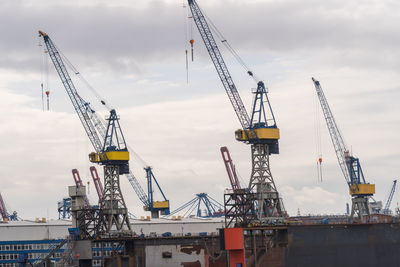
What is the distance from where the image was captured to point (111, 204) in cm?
17375

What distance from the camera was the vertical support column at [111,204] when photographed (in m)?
173

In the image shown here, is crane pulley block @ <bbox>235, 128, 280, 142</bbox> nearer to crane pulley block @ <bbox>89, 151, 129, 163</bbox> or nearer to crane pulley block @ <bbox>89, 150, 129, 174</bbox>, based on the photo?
crane pulley block @ <bbox>89, 151, 129, 163</bbox>

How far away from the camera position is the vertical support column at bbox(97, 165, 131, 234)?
568 ft

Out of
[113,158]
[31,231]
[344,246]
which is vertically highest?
[113,158]

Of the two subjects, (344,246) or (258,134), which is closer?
(344,246)

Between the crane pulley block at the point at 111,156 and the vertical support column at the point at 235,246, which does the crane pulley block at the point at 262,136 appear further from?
the crane pulley block at the point at 111,156

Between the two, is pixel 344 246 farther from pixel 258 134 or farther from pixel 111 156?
pixel 111 156

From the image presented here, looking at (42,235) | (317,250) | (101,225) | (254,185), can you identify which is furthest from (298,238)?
(42,235)

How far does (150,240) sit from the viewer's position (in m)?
158

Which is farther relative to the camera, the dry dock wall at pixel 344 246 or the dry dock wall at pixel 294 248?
the dry dock wall at pixel 344 246

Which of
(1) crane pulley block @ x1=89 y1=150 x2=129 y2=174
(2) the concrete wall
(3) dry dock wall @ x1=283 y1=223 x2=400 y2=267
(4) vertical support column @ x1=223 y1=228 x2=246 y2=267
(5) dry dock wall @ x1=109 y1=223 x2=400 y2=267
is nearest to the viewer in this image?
(4) vertical support column @ x1=223 y1=228 x2=246 y2=267

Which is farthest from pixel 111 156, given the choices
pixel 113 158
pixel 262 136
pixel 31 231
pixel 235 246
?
pixel 235 246

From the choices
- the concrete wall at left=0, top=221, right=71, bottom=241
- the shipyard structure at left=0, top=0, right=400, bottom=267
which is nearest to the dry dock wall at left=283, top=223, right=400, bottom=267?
the shipyard structure at left=0, top=0, right=400, bottom=267

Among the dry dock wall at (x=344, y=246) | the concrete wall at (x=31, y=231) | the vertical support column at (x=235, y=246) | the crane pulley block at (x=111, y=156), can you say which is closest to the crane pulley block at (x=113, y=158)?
the crane pulley block at (x=111, y=156)
